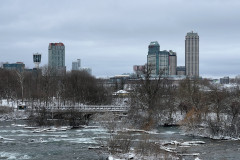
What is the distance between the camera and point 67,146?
38500 millimetres

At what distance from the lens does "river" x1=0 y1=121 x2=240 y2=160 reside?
33125 mm

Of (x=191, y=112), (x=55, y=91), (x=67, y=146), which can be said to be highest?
(x=55, y=91)

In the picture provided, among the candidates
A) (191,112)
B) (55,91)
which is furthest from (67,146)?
(55,91)

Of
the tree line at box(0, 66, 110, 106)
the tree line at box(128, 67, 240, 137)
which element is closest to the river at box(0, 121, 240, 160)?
the tree line at box(128, 67, 240, 137)

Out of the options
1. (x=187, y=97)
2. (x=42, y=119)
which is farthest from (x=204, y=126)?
(x=42, y=119)

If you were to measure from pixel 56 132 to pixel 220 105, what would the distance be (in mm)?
24790

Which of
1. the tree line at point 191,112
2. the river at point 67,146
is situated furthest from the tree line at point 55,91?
the river at point 67,146

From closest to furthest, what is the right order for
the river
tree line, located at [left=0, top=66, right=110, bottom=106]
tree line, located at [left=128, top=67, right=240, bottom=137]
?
the river
tree line, located at [left=128, top=67, right=240, bottom=137]
tree line, located at [left=0, top=66, right=110, bottom=106]

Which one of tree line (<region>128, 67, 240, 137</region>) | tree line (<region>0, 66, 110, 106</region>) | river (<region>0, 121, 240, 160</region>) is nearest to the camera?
river (<region>0, 121, 240, 160</region>)

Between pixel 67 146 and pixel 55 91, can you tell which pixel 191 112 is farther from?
pixel 55 91

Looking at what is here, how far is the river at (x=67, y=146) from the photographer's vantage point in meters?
33.1

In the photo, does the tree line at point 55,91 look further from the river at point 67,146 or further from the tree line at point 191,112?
the river at point 67,146

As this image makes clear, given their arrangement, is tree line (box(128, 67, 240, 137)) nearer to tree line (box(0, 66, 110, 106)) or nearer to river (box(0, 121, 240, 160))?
river (box(0, 121, 240, 160))

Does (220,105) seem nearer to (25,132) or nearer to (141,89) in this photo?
(141,89)
